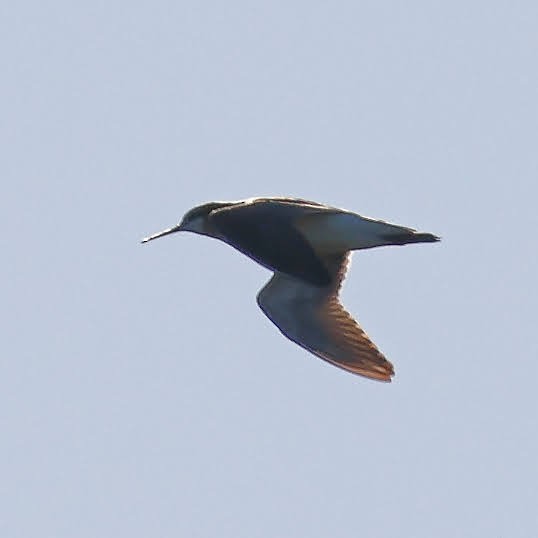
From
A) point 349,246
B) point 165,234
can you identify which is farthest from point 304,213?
point 165,234

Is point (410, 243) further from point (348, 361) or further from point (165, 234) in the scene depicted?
point (165, 234)

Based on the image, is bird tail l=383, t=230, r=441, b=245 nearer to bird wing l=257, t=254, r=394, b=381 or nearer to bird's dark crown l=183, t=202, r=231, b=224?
bird wing l=257, t=254, r=394, b=381

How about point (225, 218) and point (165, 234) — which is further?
point (165, 234)

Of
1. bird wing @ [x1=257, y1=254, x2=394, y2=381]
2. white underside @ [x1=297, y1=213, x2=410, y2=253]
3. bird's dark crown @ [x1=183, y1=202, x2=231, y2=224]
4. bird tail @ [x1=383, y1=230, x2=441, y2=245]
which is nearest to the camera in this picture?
bird tail @ [x1=383, y1=230, x2=441, y2=245]

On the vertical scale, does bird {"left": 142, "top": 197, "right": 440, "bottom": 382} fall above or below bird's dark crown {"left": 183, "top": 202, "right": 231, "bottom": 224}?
below

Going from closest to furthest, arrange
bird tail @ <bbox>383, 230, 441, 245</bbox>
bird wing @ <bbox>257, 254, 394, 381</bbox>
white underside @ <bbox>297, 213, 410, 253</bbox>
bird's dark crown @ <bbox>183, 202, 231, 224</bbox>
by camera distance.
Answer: bird tail @ <bbox>383, 230, 441, 245</bbox> → white underside @ <bbox>297, 213, 410, 253</bbox> → bird wing @ <bbox>257, 254, 394, 381</bbox> → bird's dark crown @ <bbox>183, 202, 231, 224</bbox>

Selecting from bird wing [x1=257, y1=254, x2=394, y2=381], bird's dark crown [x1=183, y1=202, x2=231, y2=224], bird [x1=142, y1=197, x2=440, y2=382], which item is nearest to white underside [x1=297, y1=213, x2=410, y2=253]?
bird [x1=142, y1=197, x2=440, y2=382]

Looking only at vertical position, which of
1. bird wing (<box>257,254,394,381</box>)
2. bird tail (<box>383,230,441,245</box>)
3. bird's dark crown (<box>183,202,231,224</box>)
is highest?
bird's dark crown (<box>183,202,231,224</box>)

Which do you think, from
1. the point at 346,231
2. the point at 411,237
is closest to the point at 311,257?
the point at 346,231
